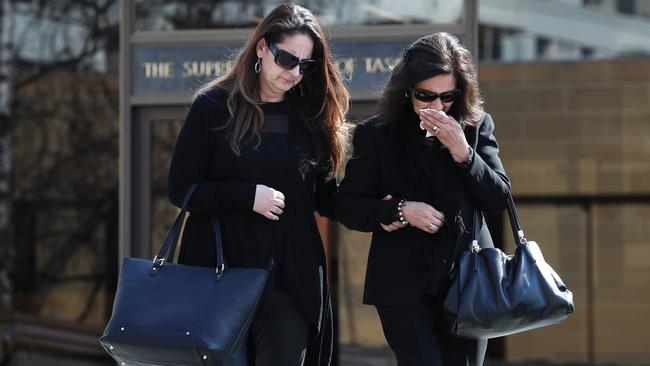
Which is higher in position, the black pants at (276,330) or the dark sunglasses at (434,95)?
the dark sunglasses at (434,95)

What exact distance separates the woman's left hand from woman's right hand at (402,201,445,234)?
0.57ft

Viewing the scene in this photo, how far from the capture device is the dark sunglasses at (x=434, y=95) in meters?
3.47

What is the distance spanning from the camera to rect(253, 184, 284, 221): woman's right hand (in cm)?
346

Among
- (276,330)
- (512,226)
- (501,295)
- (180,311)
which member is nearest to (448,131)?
(512,226)

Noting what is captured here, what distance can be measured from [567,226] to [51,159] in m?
3.33

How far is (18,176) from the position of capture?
7496 millimetres

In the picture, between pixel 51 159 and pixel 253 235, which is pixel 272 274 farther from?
pixel 51 159

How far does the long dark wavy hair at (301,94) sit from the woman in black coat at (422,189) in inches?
3.5

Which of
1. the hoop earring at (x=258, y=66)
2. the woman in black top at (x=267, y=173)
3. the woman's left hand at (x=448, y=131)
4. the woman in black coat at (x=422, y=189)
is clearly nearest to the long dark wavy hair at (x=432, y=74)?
the woman in black coat at (x=422, y=189)

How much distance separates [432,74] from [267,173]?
594 millimetres

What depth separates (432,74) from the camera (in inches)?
136

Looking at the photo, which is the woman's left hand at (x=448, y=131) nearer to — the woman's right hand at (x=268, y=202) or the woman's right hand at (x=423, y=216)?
the woman's right hand at (x=423, y=216)

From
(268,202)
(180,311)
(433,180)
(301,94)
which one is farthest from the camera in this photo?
(301,94)

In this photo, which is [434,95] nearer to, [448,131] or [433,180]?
[448,131]
